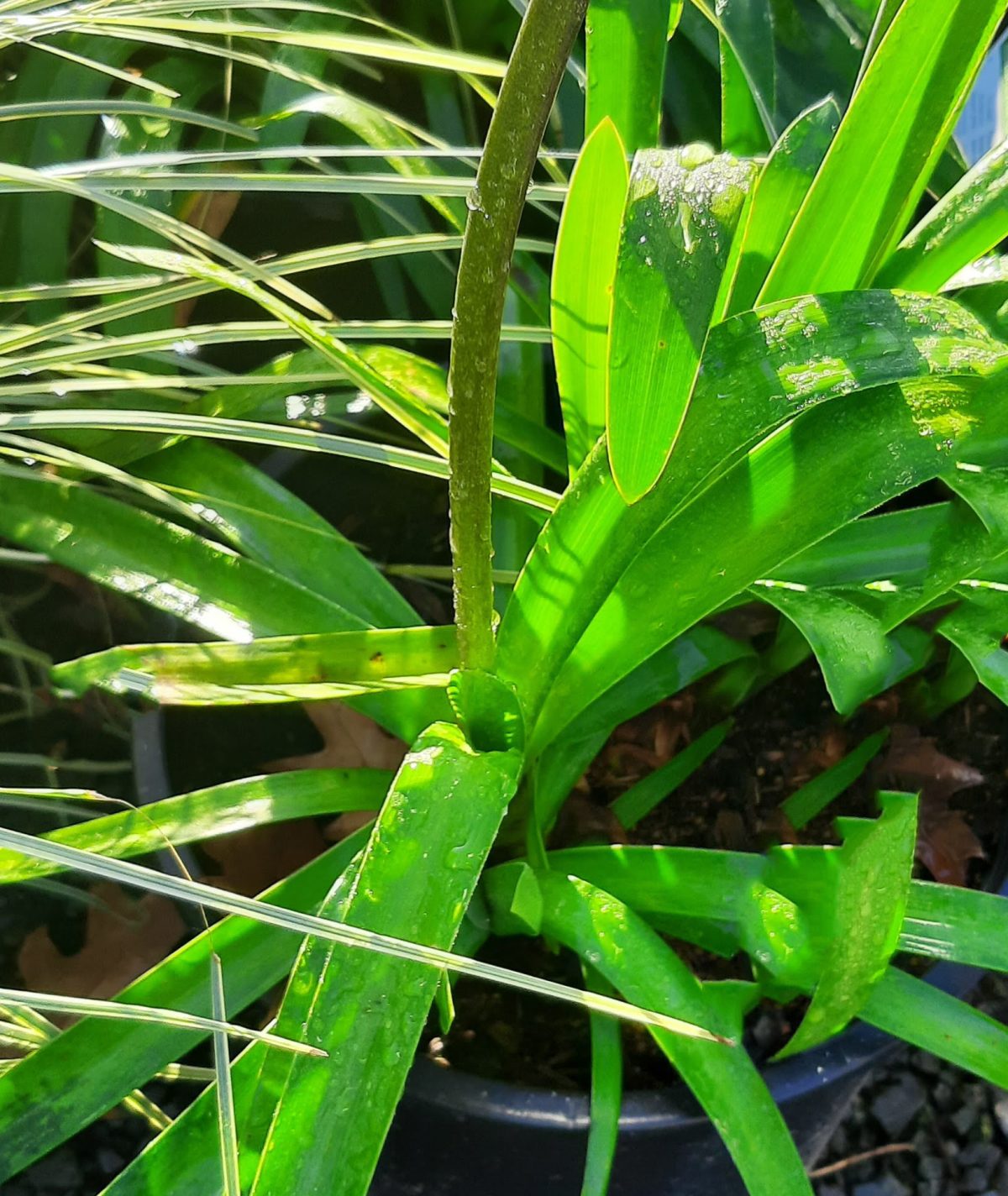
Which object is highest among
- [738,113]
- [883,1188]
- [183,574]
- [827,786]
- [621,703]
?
[738,113]

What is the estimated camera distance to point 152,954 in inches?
30.0

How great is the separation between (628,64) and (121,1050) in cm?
55

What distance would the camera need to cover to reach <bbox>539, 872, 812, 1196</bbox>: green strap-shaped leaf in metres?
0.47

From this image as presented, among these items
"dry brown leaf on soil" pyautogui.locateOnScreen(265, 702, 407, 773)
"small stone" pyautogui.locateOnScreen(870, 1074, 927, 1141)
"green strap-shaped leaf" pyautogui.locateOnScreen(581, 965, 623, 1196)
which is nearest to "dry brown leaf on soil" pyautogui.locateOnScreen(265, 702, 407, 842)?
"dry brown leaf on soil" pyautogui.locateOnScreen(265, 702, 407, 773)

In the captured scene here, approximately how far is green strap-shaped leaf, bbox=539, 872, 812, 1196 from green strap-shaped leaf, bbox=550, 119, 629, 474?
9.8 inches

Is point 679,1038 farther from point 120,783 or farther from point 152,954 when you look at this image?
point 120,783

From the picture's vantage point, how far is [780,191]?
0.49 meters

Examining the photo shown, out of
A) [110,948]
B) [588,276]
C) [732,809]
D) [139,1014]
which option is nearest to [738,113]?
[588,276]

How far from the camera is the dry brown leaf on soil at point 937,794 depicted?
0.70 meters

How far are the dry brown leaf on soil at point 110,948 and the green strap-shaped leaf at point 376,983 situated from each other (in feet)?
1.41

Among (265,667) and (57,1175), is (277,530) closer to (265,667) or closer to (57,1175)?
(265,667)

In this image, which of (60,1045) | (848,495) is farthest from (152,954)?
(848,495)

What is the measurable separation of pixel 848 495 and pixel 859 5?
0.42 m

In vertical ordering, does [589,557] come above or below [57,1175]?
above
